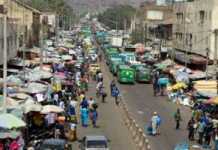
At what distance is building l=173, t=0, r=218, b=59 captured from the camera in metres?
74.9

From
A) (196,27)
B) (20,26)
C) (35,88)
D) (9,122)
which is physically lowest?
(35,88)

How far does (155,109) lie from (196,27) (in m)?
37.6

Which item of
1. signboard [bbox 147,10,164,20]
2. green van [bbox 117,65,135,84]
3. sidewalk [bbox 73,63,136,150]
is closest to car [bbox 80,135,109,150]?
sidewalk [bbox 73,63,136,150]

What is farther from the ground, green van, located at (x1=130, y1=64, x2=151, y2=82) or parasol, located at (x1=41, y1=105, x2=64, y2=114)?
parasol, located at (x1=41, y1=105, x2=64, y2=114)

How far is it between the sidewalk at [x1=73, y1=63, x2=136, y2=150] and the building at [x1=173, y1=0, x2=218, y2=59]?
21.5 m

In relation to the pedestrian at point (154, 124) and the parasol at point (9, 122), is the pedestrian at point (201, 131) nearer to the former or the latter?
the pedestrian at point (154, 124)

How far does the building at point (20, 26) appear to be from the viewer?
64.4m

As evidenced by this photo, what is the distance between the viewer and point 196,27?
83562 mm

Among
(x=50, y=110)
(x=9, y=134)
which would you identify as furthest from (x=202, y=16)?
(x=9, y=134)

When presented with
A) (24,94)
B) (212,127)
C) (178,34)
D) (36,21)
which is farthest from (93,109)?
(36,21)

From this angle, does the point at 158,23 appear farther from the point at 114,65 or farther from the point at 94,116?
the point at 94,116

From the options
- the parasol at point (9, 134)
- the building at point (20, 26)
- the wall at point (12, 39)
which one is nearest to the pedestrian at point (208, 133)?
the parasol at point (9, 134)

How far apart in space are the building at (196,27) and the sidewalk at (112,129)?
21463mm

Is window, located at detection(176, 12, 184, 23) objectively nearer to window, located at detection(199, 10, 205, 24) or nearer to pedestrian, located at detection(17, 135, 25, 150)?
window, located at detection(199, 10, 205, 24)
